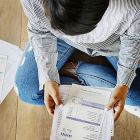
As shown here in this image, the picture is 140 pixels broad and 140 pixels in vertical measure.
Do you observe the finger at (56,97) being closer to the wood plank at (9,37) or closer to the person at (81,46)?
the person at (81,46)

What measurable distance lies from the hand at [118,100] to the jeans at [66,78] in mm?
86

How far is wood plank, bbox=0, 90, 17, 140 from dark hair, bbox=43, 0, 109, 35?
625 mm

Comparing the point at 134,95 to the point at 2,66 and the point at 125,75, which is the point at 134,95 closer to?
the point at 125,75

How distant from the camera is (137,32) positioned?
802mm

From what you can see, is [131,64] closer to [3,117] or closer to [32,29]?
[32,29]

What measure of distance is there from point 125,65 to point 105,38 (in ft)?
0.37

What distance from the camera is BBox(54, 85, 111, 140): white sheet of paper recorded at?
0.92 m

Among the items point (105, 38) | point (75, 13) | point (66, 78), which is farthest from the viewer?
point (66, 78)

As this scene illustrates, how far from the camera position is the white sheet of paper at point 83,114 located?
92cm

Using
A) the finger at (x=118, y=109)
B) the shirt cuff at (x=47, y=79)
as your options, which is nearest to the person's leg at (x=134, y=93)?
the finger at (x=118, y=109)

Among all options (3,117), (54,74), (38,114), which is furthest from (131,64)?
(3,117)

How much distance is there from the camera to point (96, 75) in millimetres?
1041

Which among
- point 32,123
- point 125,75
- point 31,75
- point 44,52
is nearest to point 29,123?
point 32,123

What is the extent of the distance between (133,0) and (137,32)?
0.14m
